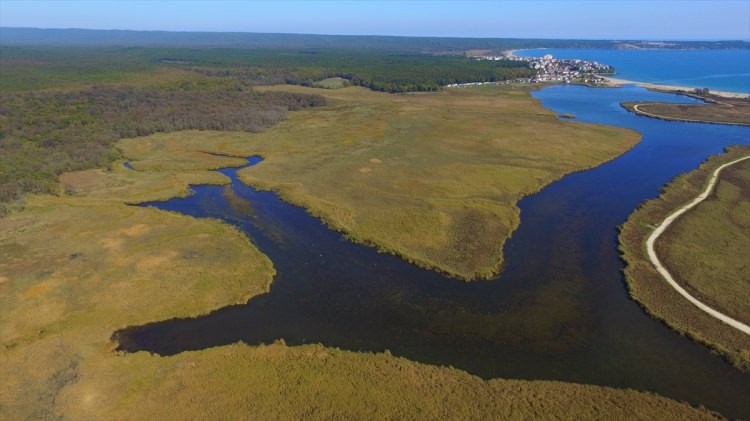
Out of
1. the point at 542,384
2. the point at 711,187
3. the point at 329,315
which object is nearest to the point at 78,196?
the point at 329,315

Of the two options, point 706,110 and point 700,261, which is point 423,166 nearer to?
point 700,261

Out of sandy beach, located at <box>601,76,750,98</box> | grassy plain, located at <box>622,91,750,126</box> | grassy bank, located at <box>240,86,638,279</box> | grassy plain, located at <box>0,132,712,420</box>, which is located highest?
sandy beach, located at <box>601,76,750,98</box>

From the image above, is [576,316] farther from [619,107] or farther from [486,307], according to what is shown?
[619,107]

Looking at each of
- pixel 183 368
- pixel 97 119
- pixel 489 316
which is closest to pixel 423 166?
pixel 489 316

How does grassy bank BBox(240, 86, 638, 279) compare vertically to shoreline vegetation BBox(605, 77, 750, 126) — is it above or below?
below

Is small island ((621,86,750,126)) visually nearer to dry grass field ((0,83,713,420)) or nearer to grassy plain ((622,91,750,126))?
grassy plain ((622,91,750,126))

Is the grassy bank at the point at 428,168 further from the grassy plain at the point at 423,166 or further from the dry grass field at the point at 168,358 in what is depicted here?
the dry grass field at the point at 168,358

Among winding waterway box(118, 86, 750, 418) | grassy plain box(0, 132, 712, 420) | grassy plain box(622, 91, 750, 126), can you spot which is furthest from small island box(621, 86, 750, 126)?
grassy plain box(0, 132, 712, 420)
